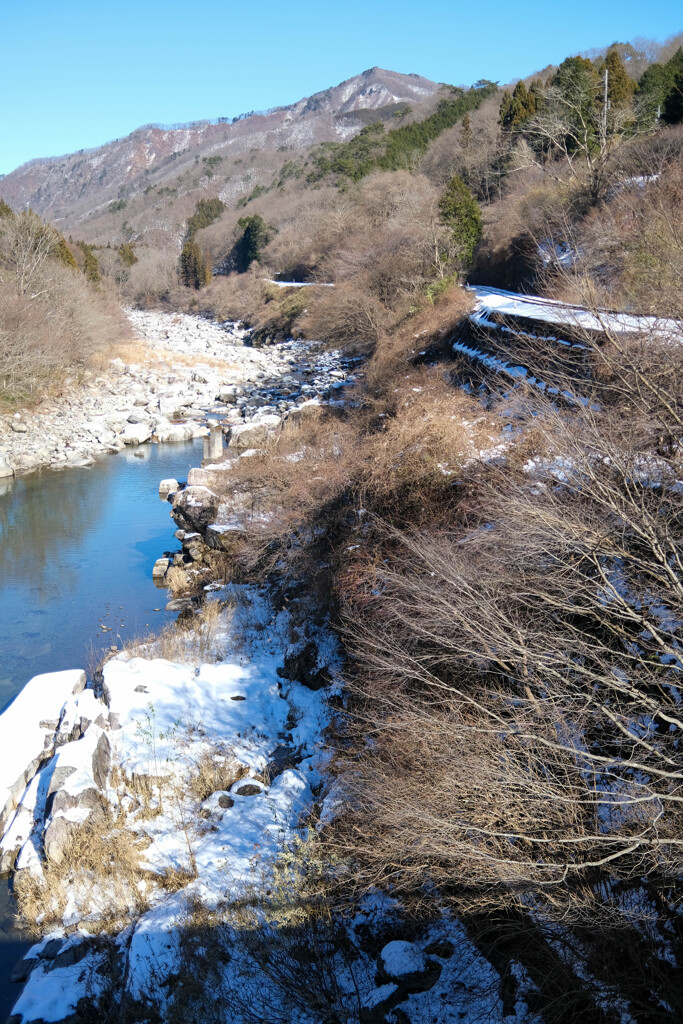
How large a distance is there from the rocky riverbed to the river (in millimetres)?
1650

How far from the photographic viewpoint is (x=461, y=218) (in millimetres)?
25406

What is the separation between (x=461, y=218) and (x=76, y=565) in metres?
18.8

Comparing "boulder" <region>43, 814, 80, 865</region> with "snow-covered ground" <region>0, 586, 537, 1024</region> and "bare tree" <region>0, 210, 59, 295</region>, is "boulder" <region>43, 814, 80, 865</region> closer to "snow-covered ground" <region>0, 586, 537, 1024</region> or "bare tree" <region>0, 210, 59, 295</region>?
"snow-covered ground" <region>0, 586, 537, 1024</region>

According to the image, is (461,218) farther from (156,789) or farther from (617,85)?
(156,789)

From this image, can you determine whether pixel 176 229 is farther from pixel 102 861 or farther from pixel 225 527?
pixel 102 861

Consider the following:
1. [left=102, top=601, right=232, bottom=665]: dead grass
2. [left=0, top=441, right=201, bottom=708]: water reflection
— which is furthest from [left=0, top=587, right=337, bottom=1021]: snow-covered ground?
[left=0, top=441, right=201, bottom=708]: water reflection

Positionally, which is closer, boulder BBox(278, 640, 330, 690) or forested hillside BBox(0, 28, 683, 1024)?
forested hillside BBox(0, 28, 683, 1024)

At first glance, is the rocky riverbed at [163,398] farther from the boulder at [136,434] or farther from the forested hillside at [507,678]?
the forested hillside at [507,678]

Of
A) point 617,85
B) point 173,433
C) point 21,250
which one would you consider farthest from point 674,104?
point 21,250

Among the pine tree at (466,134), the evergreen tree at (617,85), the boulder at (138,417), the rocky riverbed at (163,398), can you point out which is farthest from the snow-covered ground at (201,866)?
the pine tree at (466,134)

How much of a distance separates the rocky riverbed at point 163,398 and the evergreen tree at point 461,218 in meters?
6.18

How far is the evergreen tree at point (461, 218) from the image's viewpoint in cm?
2525

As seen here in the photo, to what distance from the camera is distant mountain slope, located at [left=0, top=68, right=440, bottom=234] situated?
139125 millimetres

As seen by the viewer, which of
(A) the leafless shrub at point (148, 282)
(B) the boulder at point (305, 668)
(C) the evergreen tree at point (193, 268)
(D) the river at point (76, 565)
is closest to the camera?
(B) the boulder at point (305, 668)
